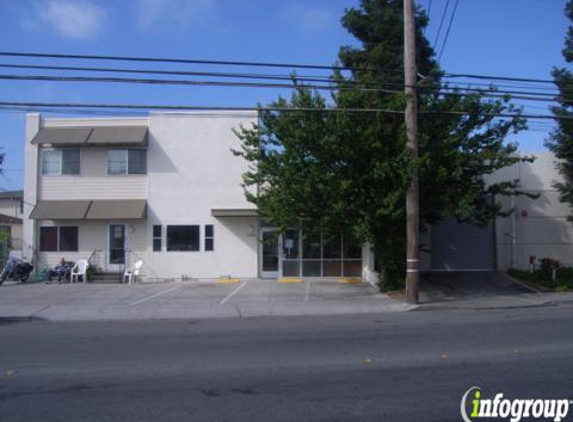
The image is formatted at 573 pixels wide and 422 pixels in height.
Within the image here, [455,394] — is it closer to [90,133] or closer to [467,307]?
[467,307]

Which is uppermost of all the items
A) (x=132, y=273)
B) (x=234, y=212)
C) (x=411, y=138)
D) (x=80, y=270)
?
(x=411, y=138)

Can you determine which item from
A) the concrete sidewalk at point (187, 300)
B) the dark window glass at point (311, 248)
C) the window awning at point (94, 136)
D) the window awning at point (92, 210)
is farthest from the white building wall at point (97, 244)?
the dark window glass at point (311, 248)

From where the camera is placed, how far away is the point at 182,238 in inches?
973

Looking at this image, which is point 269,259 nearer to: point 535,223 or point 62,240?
point 62,240

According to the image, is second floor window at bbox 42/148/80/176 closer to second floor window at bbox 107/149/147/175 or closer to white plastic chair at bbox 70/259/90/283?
second floor window at bbox 107/149/147/175

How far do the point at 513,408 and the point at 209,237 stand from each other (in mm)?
19569

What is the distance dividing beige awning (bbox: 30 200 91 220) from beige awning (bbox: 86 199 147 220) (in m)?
0.37

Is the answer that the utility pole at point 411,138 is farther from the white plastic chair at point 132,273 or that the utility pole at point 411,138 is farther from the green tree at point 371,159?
the white plastic chair at point 132,273

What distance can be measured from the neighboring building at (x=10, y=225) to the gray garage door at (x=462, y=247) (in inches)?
784

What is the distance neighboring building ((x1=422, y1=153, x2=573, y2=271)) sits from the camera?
79.7 ft

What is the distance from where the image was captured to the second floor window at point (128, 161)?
25.0 meters

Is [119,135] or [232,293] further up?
[119,135]

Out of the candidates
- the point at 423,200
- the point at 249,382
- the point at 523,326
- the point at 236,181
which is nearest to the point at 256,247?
the point at 236,181

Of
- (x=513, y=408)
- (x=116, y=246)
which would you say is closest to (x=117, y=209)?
(x=116, y=246)
